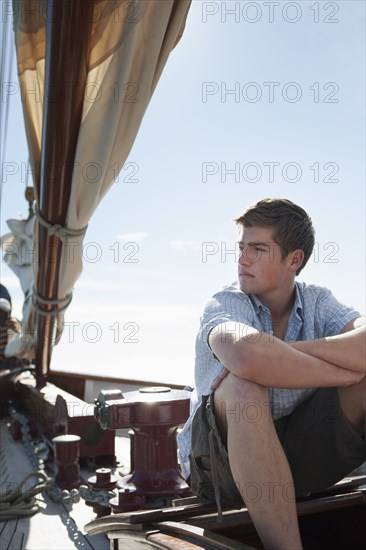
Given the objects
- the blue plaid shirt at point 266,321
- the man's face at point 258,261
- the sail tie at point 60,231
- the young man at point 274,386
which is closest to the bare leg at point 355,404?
the young man at point 274,386

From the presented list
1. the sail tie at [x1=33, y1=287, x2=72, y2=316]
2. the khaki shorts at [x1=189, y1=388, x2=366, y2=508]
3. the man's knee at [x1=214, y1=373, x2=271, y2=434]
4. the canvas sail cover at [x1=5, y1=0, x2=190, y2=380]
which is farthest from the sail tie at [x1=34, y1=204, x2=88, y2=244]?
the man's knee at [x1=214, y1=373, x2=271, y2=434]

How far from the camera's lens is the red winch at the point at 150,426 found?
204cm

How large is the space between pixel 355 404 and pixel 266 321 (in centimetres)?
34

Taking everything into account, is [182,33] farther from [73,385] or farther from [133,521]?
[73,385]

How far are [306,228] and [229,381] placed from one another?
→ 58 cm

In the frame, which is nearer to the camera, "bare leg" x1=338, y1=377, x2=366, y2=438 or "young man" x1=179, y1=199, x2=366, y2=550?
"young man" x1=179, y1=199, x2=366, y2=550

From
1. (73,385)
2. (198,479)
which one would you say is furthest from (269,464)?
(73,385)

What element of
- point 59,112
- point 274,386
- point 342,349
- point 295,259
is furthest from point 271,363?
point 59,112

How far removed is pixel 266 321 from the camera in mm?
1471

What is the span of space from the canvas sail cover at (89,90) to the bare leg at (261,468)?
2074 millimetres

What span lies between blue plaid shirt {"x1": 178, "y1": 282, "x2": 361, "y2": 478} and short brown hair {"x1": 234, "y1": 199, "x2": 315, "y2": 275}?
0.15 meters

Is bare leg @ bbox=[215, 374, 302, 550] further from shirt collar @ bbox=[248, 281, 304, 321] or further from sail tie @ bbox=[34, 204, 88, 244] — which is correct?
sail tie @ bbox=[34, 204, 88, 244]

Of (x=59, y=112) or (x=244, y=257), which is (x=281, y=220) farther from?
(x=59, y=112)

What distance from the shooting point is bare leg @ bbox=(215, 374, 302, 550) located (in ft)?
3.42
